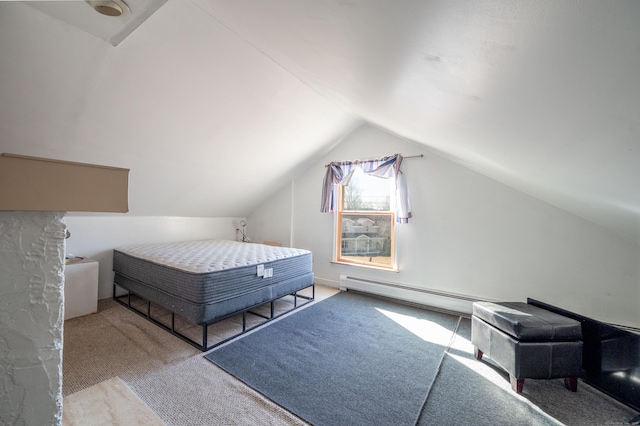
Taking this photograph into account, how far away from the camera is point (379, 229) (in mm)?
3947

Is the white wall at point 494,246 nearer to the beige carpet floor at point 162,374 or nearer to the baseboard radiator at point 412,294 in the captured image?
the baseboard radiator at point 412,294

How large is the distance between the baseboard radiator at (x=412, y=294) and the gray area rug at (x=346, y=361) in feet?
0.57

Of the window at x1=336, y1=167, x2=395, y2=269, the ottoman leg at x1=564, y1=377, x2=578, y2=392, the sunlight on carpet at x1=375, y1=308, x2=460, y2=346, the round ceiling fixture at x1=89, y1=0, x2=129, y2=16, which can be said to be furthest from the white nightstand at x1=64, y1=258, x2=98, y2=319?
the ottoman leg at x1=564, y1=377, x2=578, y2=392

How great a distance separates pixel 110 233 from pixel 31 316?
11.9 feet

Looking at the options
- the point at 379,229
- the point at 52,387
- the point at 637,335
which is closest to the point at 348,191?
the point at 379,229

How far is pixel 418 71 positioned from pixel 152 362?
9.04 feet

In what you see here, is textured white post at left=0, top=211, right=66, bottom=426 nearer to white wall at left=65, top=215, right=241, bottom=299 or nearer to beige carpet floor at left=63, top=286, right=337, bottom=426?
beige carpet floor at left=63, top=286, right=337, bottom=426

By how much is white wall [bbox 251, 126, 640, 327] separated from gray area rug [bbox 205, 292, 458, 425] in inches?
26.0

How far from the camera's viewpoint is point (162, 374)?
1.88 m

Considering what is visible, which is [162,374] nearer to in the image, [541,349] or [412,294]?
[541,349]

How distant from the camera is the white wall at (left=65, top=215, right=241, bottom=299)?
3.17 m

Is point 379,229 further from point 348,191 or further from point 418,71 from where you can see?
point 418,71

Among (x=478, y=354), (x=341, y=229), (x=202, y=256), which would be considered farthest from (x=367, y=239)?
(x=202, y=256)

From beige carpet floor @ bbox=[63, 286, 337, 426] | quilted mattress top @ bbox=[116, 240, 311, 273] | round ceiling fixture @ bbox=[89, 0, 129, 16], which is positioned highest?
round ceiling fixture @ bbox=[89, 0, 129, 16]
